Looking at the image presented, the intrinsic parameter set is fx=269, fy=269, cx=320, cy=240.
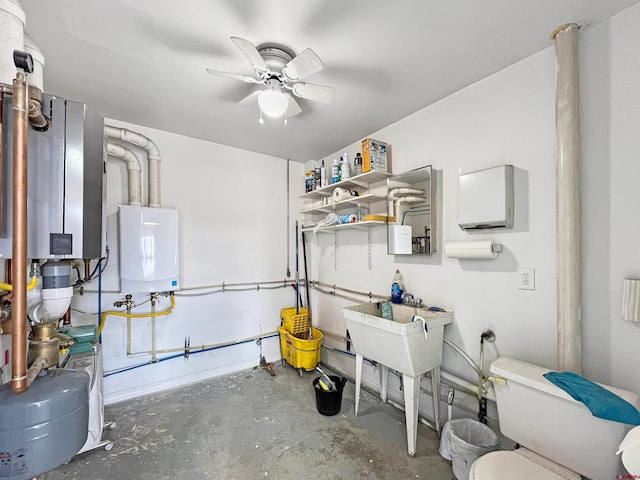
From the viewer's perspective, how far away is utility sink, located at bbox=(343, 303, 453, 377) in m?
1.79

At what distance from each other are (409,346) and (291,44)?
1.99 metres

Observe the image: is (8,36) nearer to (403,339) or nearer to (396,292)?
(403,339)

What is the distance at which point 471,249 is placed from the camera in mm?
Result: 1790

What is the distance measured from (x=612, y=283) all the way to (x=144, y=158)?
357cm

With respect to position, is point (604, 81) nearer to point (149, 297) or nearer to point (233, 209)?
point (233, 209)

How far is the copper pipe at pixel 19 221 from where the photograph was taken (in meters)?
1.00

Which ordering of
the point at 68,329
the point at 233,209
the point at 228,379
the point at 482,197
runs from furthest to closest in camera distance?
the point at 233,209 < the point at 228,379 < the point at 68,329 < the point at 482,197

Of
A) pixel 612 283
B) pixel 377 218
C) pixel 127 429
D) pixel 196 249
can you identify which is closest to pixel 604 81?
pixel 612 283

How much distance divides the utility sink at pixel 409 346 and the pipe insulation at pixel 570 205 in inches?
27.0

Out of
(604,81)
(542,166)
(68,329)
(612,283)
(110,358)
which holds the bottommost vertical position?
(110,358)

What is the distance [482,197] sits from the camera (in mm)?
1725

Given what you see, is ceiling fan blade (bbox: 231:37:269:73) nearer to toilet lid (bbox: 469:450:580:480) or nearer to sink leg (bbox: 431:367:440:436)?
toilet lid (bbox: 469:450:580:480)

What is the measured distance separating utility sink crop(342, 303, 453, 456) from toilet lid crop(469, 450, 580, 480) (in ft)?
1.97

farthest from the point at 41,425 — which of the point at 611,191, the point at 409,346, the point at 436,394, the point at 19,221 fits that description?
the point at 611,191
